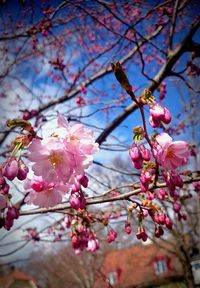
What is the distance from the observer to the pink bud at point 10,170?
1568 millimetres

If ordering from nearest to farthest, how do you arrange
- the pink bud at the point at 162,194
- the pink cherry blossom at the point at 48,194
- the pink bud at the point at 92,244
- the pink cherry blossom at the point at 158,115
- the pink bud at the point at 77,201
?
the pink cherry blossom at the point at 158,115
the pink bud at the point at 77,201
the pink cherry blossom at the point at 48,194
the pink bud at the point at 162,194
the pink bud at the point at 92,244

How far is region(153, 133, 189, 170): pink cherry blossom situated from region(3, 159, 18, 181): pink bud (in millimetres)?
762

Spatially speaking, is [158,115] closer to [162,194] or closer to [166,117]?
[166,117]

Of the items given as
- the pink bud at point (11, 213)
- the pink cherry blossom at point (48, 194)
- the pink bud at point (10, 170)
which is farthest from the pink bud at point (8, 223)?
the pink bud at point (10, 170)

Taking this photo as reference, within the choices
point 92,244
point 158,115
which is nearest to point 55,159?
point 158,115

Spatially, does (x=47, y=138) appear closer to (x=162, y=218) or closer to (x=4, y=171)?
(x=4, y=171)

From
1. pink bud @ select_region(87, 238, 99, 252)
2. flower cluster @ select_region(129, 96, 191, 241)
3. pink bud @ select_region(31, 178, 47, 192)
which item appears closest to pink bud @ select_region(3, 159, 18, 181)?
pink bud @ select_region(31, 178, 47, 192)

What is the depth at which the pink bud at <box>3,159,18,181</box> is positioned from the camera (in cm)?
157

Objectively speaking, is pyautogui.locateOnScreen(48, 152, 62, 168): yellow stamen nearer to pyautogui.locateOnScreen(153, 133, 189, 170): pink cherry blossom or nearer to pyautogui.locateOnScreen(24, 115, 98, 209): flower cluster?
pyautogui.locateOnScreen(24, 115, 98, 209): flower cluster

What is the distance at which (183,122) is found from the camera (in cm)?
1008

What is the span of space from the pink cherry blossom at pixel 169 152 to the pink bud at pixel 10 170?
762 millimetres

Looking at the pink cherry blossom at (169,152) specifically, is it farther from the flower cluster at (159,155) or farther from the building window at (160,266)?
the building window at (160,266)

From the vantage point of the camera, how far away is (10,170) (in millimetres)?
1569

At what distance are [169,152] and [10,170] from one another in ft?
3.01
